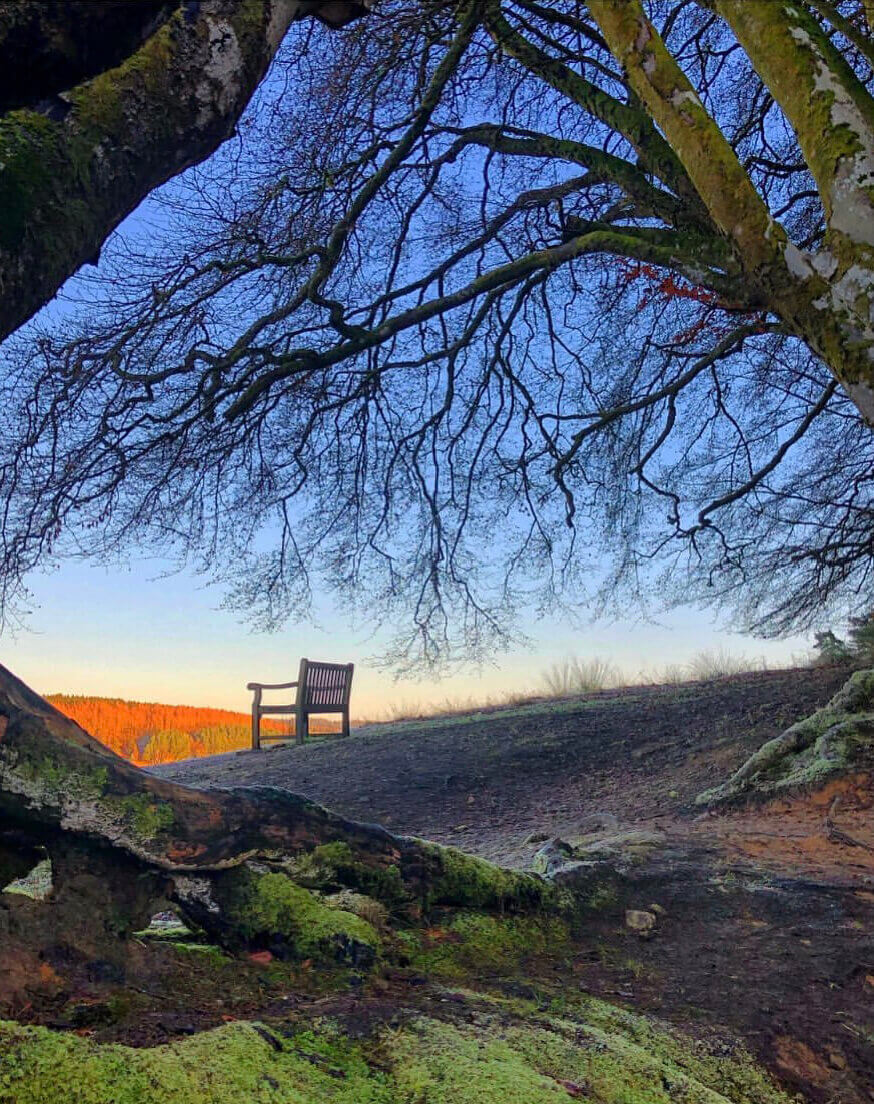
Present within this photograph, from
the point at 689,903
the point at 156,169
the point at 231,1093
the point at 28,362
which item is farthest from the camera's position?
the point at 28,362

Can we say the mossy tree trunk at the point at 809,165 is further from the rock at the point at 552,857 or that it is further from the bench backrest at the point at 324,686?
the bench backrest at the point at 324,686

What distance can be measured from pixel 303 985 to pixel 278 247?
527 cm

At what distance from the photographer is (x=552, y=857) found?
3576mm

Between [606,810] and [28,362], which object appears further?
[606,810]

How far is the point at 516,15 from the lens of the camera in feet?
20.9

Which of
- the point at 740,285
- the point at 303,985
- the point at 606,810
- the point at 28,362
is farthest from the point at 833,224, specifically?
the point at 28,362

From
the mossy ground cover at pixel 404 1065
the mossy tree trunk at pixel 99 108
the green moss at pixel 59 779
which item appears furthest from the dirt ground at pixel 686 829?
the mossy tree trunk at pixel 99 108

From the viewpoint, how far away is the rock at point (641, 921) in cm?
305

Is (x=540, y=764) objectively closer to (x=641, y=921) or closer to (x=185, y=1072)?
(x=641, y=921)

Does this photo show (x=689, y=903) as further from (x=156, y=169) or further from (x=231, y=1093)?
(x=156, y=169)

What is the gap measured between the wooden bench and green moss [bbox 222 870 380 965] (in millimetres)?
9667

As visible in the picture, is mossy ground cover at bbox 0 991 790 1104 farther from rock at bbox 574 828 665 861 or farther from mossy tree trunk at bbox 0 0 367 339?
mossy tree trunk at bbox 0 0 367 339

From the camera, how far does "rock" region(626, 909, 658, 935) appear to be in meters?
3.05

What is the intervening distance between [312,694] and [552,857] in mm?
8939
